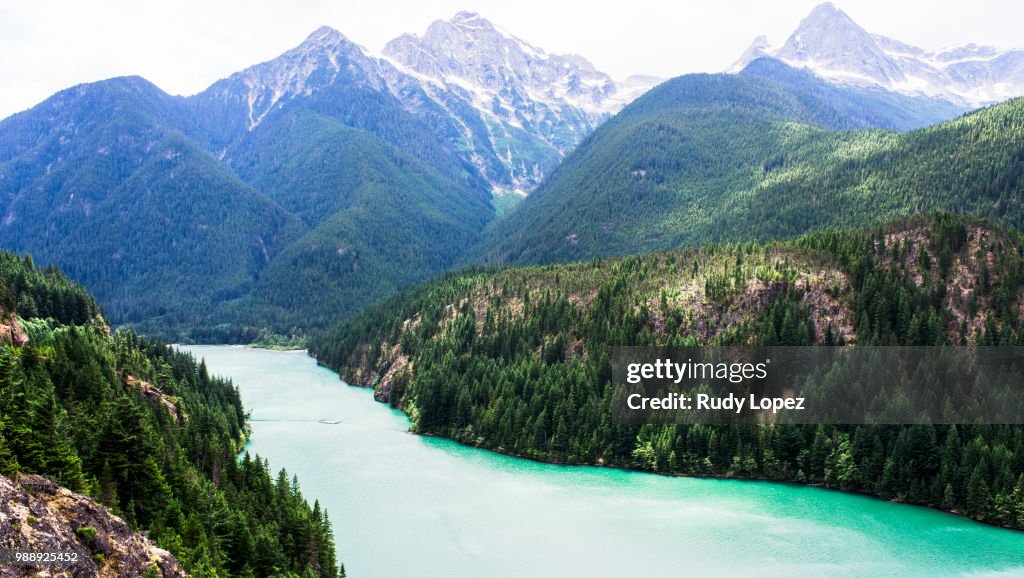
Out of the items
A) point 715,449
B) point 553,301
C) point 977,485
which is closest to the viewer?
point 977,485

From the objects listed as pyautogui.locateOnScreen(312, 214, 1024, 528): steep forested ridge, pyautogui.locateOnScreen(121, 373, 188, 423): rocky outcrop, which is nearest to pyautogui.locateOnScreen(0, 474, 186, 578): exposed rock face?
pyautogui.locateOnScreen(121, 373, 188, 423): rocky outcrop

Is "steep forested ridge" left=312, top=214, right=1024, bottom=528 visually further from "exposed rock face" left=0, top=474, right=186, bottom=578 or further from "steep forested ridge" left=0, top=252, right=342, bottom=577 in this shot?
"exposed rock face" left=0, top=474, right=186, bottom=578

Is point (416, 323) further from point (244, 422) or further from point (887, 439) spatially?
point (887, 439)

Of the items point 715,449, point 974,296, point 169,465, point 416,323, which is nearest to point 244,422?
point 416,323

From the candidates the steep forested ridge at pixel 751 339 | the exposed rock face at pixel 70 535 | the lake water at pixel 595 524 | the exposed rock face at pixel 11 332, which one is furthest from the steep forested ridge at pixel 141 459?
the steep forested ridge at pixel 751 339

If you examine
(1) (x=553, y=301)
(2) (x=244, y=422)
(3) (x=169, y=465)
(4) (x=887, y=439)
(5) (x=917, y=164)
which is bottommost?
(2) (x=244, y=422)

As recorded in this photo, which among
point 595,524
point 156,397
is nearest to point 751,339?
point 595,524

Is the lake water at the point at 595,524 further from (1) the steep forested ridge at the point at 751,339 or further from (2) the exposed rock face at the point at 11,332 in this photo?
(2) the exposed rock face at the point at 11,332
